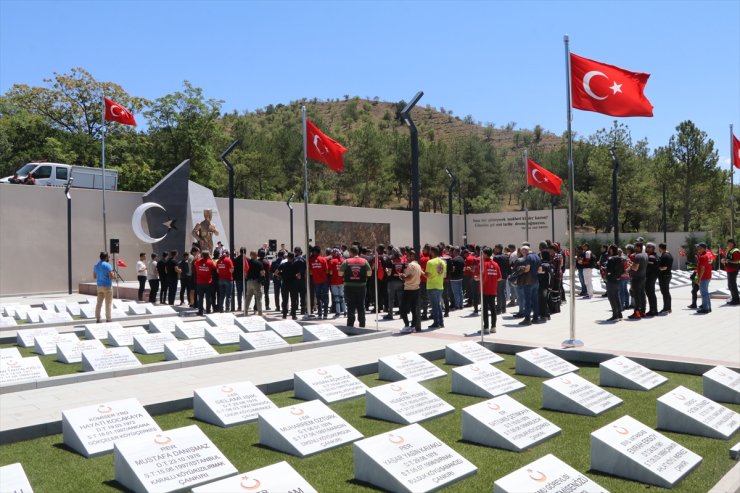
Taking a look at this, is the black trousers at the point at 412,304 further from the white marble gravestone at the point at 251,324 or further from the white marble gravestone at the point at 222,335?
the white marble gravestone at the point at 222,335

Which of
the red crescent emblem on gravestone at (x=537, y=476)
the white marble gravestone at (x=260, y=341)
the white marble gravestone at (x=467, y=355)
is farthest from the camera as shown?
the white marble gravestone at (x=260, y=341)

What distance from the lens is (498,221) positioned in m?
48.0

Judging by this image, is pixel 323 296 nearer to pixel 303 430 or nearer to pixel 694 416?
pixel 303 430

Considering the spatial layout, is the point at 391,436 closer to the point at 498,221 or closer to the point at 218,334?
the point at 218,334

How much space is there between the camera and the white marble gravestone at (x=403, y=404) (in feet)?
21.6

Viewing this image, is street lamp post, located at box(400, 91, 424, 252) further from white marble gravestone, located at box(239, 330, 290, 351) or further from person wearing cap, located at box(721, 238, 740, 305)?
person wearing cap, located at box(721, 238, 740, 305)

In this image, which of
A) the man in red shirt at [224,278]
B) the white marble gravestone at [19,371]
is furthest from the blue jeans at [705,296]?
the white marble gravestone at [19,371]

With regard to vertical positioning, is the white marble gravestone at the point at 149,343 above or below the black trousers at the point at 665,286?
below

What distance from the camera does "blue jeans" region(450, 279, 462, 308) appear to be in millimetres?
17344

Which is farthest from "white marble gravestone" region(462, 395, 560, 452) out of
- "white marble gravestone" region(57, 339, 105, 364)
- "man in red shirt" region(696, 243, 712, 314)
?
"man in red shirt" region(696, 243, 712, 314)

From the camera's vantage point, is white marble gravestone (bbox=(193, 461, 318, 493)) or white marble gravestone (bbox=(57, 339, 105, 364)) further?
white marble gravestone (bbox=(57, 339, 105, 364))

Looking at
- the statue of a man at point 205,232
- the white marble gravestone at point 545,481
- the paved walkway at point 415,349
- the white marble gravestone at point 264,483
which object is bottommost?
the paved walkway at point 415,349

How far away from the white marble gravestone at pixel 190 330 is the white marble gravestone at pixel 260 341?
186 centimetres

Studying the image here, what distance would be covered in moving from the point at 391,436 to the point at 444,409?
78.2 inches
